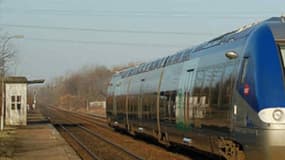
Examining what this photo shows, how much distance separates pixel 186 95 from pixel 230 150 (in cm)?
453

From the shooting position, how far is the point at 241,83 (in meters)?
12.3

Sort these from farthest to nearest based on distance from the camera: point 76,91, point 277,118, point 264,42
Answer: point 76,91 < point 264,42 < point 277,118

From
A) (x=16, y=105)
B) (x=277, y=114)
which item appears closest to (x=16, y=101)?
(x=16, y=105)

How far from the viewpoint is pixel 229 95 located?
1317 centimetres

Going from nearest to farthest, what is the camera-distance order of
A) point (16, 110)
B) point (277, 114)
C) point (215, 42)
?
point (277, 114)
point (215, 42)
point (16, 110)

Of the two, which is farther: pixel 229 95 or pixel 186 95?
pixel 186 95

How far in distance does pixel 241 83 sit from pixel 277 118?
1505 mm

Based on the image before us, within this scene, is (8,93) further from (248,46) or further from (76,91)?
(76,91)

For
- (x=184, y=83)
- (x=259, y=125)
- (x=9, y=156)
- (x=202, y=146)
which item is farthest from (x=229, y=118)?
(x=9, y=156)

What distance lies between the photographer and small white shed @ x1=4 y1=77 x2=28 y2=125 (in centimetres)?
4856

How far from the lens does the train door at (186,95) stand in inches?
673

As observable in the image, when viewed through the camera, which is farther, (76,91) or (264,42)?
(76,91)

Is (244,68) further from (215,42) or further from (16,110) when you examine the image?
(16,110)

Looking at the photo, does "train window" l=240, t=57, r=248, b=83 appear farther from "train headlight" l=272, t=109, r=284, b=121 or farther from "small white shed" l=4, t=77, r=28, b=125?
"small white shed" l=4, t=77, r=28, b=125
